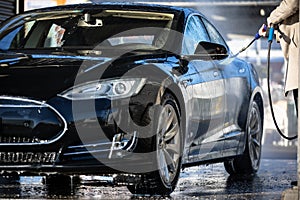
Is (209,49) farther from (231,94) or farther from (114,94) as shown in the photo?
(114,94)

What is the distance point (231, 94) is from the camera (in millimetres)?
8641

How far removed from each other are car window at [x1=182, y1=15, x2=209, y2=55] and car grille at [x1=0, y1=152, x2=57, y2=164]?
172 centimetres

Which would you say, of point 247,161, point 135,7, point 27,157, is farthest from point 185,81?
point 247,161

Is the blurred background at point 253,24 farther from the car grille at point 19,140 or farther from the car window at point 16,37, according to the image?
the car grille at point 19,140

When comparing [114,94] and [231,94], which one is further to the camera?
[231,94]

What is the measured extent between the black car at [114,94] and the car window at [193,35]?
0.7 inches

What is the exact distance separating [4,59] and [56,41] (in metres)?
0.93

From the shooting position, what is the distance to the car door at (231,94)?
8.51 m

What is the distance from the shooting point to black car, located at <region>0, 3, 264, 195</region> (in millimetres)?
6535

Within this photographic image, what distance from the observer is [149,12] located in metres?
8.19

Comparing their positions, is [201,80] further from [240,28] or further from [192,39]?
[240,28]

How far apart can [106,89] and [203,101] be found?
1351 mm

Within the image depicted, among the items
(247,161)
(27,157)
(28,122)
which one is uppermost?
(28,122)

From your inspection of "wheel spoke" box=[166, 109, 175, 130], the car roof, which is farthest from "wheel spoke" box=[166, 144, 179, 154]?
the car roof
